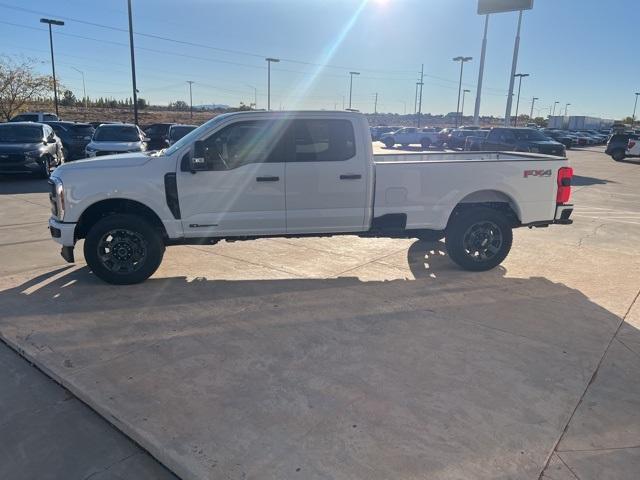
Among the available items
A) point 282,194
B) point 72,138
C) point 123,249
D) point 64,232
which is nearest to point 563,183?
point 282,194

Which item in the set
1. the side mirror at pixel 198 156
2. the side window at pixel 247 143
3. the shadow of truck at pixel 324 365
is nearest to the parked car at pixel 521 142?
the shadow of truck at pixel 324 365

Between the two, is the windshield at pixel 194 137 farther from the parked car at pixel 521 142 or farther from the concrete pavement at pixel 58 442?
the parked car at pixel 521 142

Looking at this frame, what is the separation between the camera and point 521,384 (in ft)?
11.7

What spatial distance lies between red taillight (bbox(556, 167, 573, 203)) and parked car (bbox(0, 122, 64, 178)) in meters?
13.6

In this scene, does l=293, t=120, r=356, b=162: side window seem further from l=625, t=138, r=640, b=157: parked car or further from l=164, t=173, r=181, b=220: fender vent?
l=625, t=138, r=640, b=157: parked car

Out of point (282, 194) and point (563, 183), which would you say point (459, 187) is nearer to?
point (563, 183)

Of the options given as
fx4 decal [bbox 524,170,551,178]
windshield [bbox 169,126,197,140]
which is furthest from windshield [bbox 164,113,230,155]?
windshield [bbox 169,126,197,140]

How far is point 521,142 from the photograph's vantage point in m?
19.7

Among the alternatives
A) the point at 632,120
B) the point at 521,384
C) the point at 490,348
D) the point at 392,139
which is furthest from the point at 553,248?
the point at 632,120

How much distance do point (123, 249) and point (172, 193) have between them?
87 cm

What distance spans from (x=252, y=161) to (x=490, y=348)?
10.7ft

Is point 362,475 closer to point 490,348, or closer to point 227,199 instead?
point 490,348

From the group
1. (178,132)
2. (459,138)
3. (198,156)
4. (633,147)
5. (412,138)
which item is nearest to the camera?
(198,156)

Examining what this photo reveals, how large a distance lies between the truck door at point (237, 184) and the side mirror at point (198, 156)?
0.26 feet
